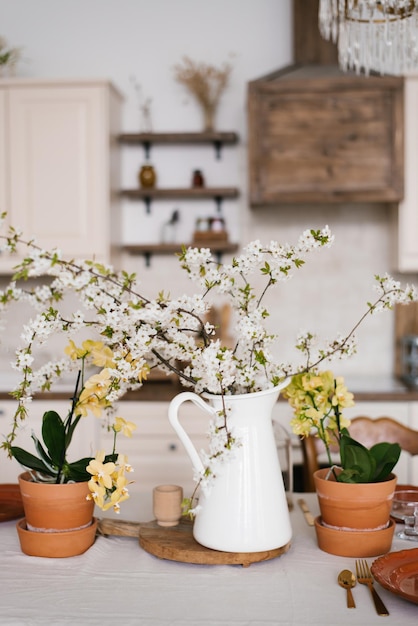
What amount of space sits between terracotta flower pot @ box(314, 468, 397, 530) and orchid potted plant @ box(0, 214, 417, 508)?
0.22 metres

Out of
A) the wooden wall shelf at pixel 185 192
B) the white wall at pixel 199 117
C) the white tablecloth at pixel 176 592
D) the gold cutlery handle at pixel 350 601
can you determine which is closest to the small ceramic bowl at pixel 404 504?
the white tablecloth at pixel 176 592

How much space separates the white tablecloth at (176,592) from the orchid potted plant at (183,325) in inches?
7.6

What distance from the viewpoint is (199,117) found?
355 cm

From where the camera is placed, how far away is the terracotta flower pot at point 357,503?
4.24ft

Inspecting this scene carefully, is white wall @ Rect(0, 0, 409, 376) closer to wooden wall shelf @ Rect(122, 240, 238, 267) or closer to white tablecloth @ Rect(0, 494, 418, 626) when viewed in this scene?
wooden wall shelf @ Rect(122, 240, 238, 267)

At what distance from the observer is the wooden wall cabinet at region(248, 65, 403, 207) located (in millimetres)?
3178

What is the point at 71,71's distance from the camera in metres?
3.57

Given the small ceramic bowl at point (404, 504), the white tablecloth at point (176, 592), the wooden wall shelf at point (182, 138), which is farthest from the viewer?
the wooden wall shelf at point (182, 138)

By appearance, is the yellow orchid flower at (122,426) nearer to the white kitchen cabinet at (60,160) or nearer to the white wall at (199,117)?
the white kitchen cabinet at (60,160)

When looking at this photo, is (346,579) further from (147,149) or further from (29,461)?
(147,149)

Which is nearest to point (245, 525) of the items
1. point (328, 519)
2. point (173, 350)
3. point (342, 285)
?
point (328, 519)

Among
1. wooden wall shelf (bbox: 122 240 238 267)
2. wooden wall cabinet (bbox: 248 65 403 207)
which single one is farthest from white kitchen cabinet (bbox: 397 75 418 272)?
wooden wall shelf (bbox: 122 240 238 267)

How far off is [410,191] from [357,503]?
2.19 metres

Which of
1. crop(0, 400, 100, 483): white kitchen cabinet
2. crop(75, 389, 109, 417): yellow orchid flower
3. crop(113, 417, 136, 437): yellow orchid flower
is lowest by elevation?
crop(0, 400, 100, 483): white kitchen cabinet
